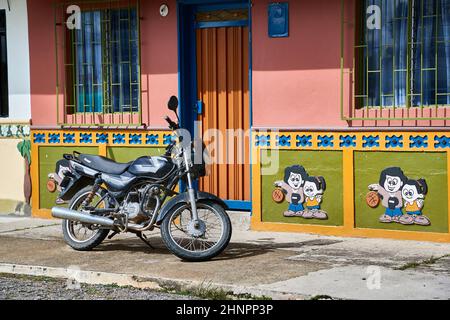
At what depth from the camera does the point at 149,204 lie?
29.2 feet

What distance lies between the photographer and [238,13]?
1078 cm

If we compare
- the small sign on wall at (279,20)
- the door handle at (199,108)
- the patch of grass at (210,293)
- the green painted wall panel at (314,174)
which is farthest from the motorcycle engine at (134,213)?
the small sign on wall at (279,20)

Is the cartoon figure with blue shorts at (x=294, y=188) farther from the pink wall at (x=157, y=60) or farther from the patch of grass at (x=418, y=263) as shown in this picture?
the patch of grass at (x=418, y=263)

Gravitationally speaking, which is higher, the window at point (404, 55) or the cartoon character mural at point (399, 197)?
the window at point (404, 55)

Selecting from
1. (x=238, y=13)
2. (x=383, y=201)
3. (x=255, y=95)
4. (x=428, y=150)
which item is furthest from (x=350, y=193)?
(x=238, y=13)

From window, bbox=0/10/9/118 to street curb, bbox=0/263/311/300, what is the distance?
13.8 ft

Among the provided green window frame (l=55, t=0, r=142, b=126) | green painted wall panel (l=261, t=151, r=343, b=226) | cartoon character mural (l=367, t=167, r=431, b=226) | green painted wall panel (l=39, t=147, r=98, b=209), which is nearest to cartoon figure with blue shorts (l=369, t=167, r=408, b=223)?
cartoon character mural (l=367, t=167, r=431, b=226)

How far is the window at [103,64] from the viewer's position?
11375 mm

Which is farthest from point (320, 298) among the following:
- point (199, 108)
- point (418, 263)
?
point (199, 108)

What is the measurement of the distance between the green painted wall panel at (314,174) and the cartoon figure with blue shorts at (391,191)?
49 cm

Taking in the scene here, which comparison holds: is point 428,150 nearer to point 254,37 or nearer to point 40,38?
point 254,37

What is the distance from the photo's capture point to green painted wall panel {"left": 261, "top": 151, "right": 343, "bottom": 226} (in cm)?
992
